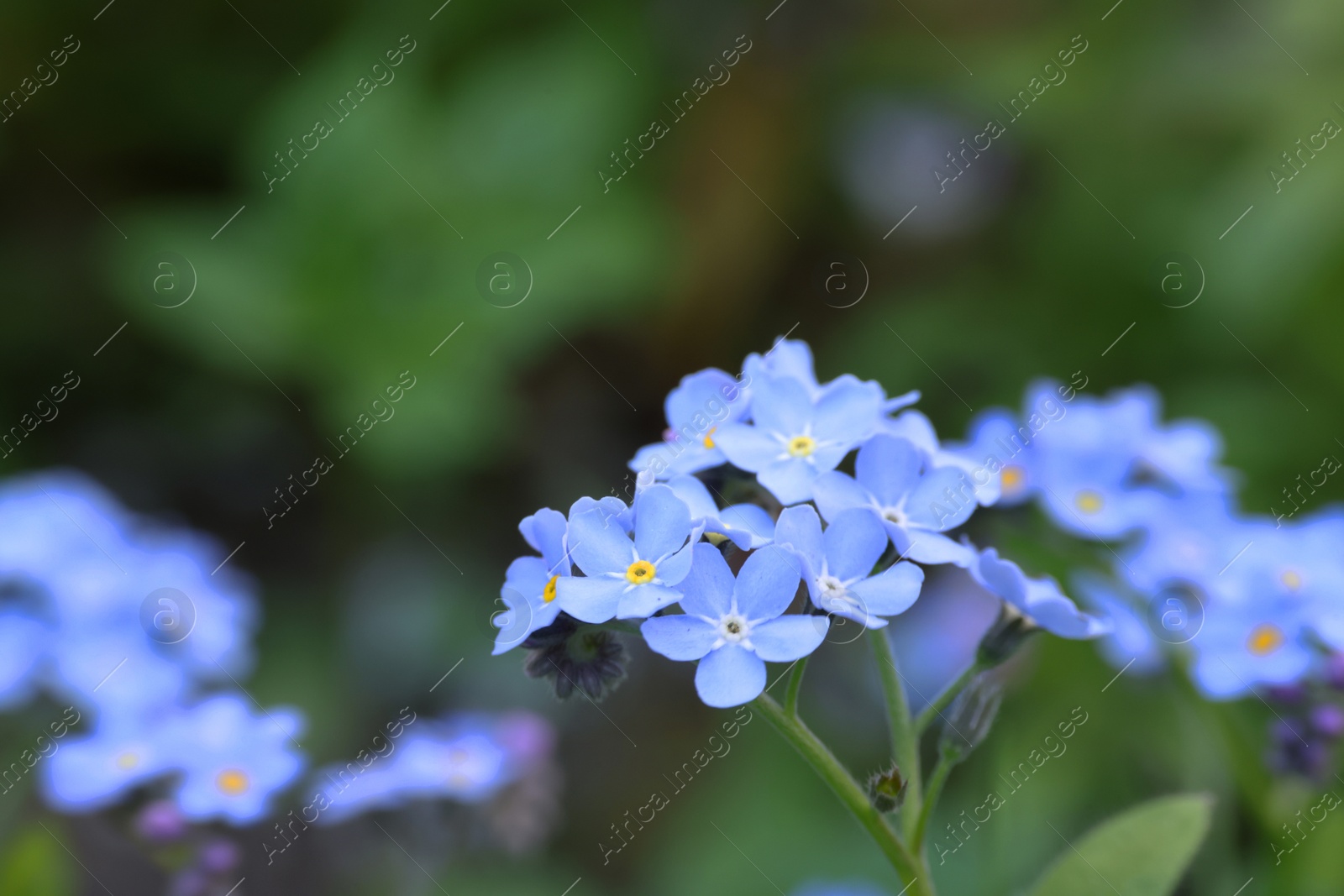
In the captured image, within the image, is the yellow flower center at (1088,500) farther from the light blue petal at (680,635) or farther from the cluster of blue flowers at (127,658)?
the cluster of blue flowers at (127,658)

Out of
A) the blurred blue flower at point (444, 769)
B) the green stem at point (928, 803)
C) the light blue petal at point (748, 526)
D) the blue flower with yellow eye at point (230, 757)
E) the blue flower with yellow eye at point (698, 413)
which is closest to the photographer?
the light blue petal at point (748, 526)

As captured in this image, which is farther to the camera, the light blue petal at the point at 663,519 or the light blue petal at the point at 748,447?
the light blue petal at the point at 748,447

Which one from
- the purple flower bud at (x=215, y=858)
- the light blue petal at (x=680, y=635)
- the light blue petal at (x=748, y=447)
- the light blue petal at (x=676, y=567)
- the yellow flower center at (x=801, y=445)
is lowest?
the light blue petal at (x=680, y=635)


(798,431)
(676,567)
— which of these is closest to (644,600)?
(676,567)

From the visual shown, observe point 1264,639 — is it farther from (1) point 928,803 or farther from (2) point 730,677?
(2) point 730,677

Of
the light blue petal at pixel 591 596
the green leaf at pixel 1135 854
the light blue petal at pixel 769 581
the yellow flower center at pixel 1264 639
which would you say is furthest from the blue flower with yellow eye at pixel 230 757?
the yellow flower center at pixel 1264 639

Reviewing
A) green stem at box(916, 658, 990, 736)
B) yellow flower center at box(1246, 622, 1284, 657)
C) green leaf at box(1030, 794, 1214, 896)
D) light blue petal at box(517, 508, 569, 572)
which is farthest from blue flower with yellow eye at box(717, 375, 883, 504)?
yellow flower center at box(1246, 622, 1284, 657)
